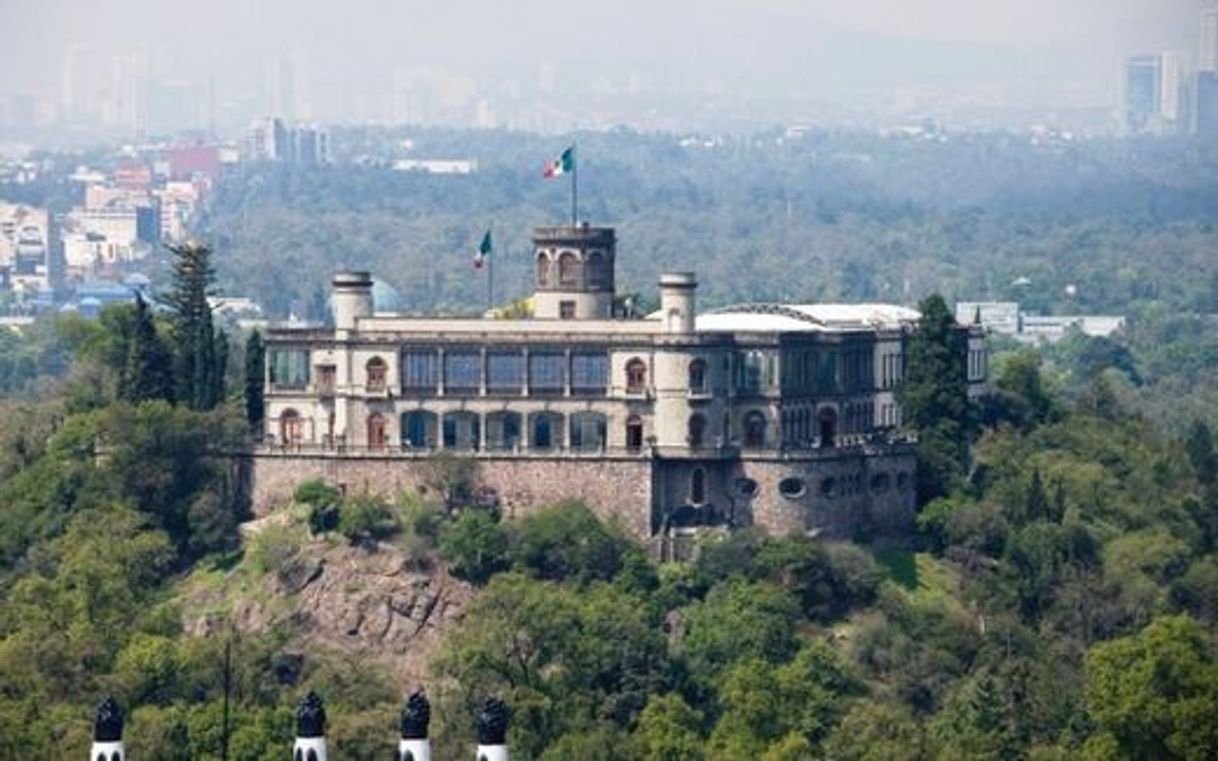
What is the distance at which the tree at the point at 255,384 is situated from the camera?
10869cm

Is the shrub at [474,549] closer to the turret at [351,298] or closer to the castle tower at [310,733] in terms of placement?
the turret at [351,298]

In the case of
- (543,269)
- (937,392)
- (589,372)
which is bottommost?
(937,392)

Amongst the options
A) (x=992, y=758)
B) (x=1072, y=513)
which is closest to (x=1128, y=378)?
(x=1072, y=513)

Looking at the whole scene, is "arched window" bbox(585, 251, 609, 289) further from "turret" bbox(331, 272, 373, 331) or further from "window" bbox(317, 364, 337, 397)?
"window" bbox(317, 364, 337, 397)

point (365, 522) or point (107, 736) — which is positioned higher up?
point (107, 736)

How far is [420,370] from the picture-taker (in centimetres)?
10594

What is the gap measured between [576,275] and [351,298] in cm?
520

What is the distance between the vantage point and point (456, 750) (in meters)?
91.2

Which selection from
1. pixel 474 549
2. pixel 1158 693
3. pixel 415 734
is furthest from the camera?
pixel 474 549

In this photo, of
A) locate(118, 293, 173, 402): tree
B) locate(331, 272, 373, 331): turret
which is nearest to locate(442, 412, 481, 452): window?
locate(331, 272, 373, 331): turret

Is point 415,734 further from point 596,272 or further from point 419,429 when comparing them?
point 596,272

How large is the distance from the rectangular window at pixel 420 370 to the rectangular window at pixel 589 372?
2897 millimetres

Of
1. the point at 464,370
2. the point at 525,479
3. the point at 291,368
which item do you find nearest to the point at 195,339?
the point at 291,368

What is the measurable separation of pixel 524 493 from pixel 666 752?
1463 cm
